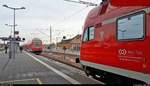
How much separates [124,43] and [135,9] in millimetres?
1142

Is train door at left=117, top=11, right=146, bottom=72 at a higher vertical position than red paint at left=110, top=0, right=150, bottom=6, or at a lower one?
lower

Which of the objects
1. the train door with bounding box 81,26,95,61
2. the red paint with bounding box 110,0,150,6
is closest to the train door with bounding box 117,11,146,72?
the red paint with bounding box 110,0,150,6

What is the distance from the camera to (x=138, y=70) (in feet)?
31.0

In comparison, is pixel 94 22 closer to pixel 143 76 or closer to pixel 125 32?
pixel 125 32

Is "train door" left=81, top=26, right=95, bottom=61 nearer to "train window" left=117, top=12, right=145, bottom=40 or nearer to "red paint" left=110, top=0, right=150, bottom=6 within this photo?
"red paint" left=110, top=0, right=150, bottom=6

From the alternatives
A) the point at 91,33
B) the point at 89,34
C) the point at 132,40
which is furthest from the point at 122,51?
the point at 89,34

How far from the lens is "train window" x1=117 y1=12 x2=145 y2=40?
30.7 feet

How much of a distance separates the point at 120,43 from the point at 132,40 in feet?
2.69

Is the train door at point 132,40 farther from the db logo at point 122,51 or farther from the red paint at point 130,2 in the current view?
the red paint at point 130,2

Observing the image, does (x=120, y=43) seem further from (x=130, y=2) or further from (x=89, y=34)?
(x=89, y=34)

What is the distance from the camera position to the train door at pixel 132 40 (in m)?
9.29

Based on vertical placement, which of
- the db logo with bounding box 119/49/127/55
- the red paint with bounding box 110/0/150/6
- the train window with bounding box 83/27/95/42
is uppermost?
the red paint with bounding box 110/0/150/6

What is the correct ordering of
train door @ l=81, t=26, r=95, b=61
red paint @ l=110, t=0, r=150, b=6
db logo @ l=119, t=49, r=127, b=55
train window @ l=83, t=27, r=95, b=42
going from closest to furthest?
red paint @ l=110, t=0, r=150, b=6
db logo @ l=119, t=49, r=127, b=55
train door @ l=81, t=26, r=95, b=61
train window @ l=83, t=27, r=95, b=42

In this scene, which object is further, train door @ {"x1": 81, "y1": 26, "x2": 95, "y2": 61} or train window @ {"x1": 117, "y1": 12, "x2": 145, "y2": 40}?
train door @ {"x1": 81, "y1": 26, "x2": 95, "y2": 61}
